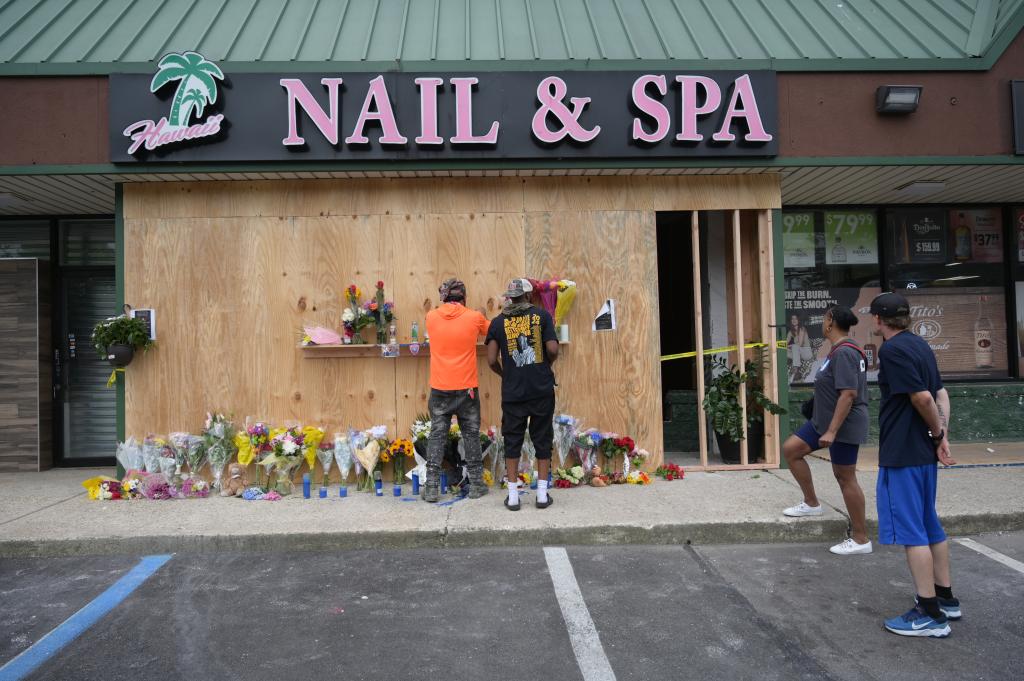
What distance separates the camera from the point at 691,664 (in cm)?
323

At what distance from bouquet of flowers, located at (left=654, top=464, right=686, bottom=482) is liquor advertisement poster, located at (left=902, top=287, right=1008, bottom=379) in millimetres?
4433

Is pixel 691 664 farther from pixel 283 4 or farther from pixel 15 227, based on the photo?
pixel 15 227

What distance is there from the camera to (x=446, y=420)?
598cm

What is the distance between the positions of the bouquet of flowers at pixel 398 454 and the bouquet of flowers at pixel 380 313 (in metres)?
1.05

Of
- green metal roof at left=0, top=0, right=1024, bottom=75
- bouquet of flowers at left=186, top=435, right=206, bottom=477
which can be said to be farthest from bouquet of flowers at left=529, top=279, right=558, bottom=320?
bouquet of flowers at left=186, top=435, right=206, bottom=477

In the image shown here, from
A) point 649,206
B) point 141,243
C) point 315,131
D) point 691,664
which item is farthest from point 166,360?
point 691,664

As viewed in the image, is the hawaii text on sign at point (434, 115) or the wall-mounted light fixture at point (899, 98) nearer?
the hawaii text on sign at point (434, 115)

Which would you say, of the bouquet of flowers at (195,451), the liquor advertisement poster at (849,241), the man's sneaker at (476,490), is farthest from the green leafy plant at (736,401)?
the bouquet of flowers at (195,451)

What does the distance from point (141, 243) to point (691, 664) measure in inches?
258

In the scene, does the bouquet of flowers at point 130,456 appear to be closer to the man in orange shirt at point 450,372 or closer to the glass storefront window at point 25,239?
the man in orange shirt at point 450,372

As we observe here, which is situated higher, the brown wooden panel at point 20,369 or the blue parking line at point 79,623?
the brown wooden panel at point 20,369

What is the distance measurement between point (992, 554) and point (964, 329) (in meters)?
5.12

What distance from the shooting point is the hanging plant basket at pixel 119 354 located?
6469 mm

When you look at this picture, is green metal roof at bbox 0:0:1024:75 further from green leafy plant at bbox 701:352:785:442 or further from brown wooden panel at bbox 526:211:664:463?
green leafy plant at bbox 701:352:785:442
